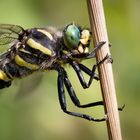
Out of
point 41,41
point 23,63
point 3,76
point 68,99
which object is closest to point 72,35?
point 41,41

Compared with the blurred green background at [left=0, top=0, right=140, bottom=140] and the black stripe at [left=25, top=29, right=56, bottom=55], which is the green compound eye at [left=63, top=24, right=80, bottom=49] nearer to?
the black stripe at [left=25, top=29, right=56, bottom=55]

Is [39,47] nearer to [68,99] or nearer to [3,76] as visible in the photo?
[3,76]

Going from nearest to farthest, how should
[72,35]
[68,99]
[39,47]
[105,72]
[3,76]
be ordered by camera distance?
1. [105,72]
2. [72,35]
3. [39,47]
4. [3,76]
5. [68,99]

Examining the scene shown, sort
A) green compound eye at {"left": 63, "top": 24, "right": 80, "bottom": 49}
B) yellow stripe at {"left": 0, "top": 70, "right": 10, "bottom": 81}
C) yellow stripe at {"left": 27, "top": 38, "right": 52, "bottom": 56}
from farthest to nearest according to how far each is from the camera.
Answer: yellow stripe at {"left": 0, "top": 70, "right": 10, "bottom": 81}
yellow stripe at {"left": 27, "top": 38, "right": 52, "bottom": 56}
green compound eye at {"left": 63, "top": 24, "right": 80, "bottom": 49}

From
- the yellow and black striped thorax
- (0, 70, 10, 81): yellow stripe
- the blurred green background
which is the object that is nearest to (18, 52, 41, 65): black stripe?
the yellow and black striped thorax

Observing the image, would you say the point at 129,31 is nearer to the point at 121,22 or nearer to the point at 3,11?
the point at 121,22

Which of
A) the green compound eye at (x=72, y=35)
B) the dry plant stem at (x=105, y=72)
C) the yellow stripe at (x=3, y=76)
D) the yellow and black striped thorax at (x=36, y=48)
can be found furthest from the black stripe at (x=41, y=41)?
the dry plant stem at (x=105, y=72)

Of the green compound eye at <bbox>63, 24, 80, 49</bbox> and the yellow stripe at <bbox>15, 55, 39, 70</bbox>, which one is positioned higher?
the green compound eye at <bbox>63, 24, 80, 49</bbox>
